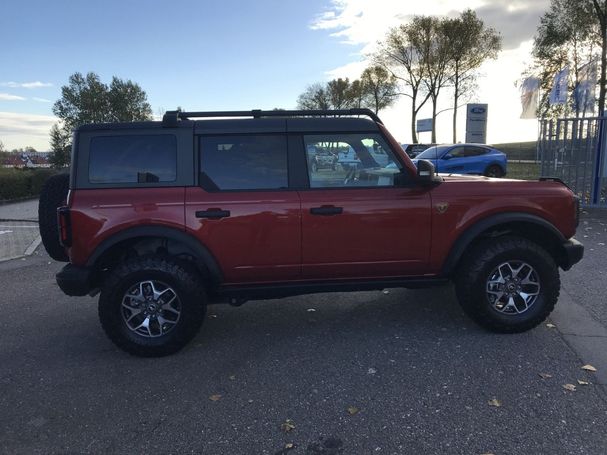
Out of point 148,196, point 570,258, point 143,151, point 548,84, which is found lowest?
point 570,258

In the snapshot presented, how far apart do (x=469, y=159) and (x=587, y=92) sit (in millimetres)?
9956

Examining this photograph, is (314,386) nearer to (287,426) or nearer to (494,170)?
(287,426)

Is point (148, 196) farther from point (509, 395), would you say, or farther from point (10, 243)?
point (10, 243)

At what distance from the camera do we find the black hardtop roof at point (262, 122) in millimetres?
3961

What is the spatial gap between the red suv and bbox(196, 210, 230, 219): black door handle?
28mm

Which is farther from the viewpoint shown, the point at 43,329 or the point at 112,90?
the point at 112,90

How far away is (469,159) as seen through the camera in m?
18.0

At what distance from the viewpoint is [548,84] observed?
30859 millimetres

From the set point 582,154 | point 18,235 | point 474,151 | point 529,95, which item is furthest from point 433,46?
point 18,235

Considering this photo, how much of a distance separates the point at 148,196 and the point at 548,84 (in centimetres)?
3286

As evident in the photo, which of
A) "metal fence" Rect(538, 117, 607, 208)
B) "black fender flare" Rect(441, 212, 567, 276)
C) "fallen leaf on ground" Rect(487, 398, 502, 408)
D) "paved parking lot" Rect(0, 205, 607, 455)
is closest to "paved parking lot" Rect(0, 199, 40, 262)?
"paved parking lot" Rect(0, 205, 607, 455)

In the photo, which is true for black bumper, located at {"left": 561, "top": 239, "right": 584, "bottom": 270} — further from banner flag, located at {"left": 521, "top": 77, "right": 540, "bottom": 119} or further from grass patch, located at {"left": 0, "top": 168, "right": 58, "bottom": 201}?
banner flag, located at {"left": 521, "top": 77, "right": 540, "bottom": 119}

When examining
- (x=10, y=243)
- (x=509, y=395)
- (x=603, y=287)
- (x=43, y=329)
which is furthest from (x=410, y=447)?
(x=10, y=243)

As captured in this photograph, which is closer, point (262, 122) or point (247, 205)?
point (247, 205)
